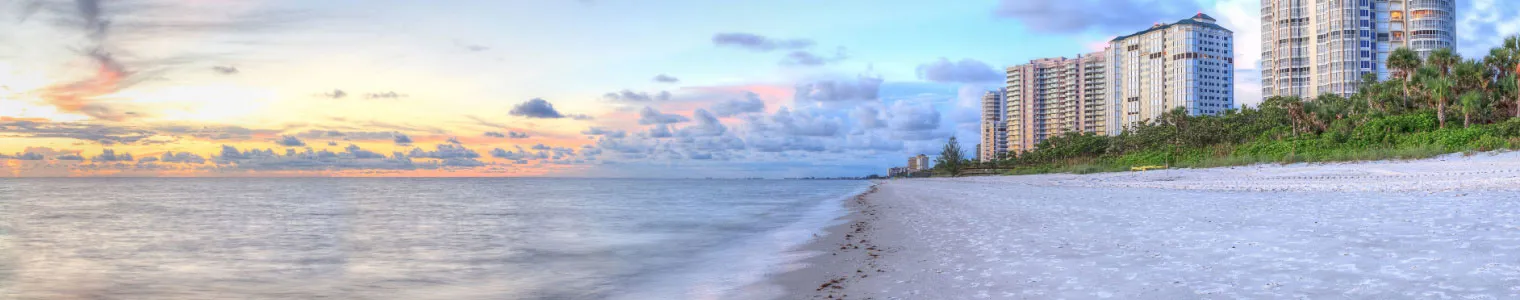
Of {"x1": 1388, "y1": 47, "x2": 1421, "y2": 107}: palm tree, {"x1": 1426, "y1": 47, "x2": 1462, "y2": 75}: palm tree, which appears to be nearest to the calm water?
{"x1": 1426, "y1": 47, "x2": 1462, "y2": 75}: palm tree

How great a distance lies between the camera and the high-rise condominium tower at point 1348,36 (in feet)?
525

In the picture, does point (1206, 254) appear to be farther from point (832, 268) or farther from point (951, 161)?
point (951, 161)

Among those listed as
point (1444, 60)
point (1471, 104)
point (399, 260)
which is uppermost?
point (1444, 60)

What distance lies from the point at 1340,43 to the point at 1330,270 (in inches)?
7469

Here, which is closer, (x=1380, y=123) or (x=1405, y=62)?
(x=1380, y=123)

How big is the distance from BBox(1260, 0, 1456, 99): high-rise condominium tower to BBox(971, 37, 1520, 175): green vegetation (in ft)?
264

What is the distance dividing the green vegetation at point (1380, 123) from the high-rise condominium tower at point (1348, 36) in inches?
3168

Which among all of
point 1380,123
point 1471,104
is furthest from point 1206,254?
point 1380,123

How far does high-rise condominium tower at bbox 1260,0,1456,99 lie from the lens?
16000 cm

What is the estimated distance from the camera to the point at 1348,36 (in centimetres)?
16250

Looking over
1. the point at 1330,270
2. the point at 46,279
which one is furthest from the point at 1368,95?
the point at 46,279

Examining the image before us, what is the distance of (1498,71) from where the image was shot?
69875 mm

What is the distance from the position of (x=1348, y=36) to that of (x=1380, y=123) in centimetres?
12149

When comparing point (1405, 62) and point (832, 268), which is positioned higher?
point (1405, 62)
